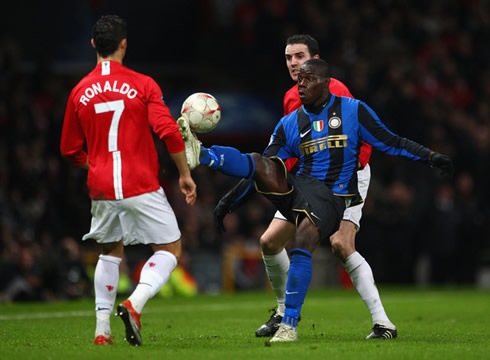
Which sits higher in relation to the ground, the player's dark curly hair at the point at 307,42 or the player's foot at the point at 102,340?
the player's dark curly hair at the point at 307,42

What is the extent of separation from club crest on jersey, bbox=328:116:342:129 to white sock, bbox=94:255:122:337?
77.1 inches

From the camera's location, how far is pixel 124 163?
6.43 meters

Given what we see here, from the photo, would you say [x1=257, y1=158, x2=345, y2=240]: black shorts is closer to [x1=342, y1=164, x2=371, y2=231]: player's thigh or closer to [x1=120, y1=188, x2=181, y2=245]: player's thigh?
[x1=342, y1=164, x2=371, y2=231]: player's thigh

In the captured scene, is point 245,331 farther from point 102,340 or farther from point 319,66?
point 319,66

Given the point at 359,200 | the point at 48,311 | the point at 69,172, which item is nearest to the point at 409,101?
the point at 69,172

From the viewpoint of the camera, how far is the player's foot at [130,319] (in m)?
6.09

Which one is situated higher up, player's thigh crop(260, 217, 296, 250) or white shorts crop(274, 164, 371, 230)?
white shorts crop(274, 164, 371, 230)

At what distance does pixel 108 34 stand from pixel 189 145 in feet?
3.22

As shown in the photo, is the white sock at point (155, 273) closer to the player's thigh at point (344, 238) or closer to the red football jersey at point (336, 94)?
the player's thigh at point (344, 238)

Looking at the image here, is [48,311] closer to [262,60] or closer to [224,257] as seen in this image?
[224,257]

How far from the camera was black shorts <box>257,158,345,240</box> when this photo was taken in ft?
22.2

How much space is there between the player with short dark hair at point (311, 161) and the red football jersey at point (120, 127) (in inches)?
14.4

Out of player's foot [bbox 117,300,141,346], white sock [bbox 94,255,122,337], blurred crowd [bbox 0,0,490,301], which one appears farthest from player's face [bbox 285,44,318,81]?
blurred crowd [bbox 0,0,490,301]

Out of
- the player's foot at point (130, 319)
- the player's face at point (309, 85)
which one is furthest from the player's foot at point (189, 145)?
the player's foot at point (130, 319)
